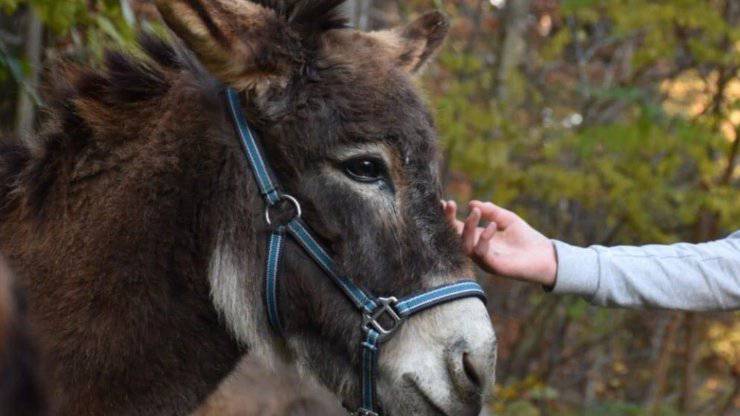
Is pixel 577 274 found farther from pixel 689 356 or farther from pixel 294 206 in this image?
pixel 689 356

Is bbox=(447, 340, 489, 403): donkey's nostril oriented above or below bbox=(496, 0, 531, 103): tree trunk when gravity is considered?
above

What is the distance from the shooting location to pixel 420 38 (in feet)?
12.1

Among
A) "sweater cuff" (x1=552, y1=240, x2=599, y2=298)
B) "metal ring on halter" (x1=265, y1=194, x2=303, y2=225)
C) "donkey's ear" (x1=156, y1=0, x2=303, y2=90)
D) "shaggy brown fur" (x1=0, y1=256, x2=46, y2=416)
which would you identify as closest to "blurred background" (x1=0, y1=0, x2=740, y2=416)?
"donkey's ear" (x1=156, y1=0, x2=303, y2=90)

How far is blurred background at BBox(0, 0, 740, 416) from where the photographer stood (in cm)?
643

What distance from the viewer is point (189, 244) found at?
9.64 ft

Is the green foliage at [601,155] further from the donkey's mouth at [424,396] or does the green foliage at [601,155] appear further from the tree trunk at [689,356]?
the donkey's mouth at [424,396]

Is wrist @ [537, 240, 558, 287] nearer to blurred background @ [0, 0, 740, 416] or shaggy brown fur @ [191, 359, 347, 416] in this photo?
blurred background @ [0, 0, 740, 416]

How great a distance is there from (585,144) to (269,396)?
351 cm

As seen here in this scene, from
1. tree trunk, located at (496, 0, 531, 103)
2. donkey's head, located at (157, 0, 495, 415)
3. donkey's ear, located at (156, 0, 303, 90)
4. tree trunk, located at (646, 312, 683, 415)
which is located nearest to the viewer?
donkey's ear, located at (156, 0, 303, 90)

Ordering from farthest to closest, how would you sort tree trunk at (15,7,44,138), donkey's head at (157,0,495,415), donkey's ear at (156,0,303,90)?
tree trunk at (15,7,44,138), donkey's head at (157,0,495,415), donkey's ear at (156,0,303,90)

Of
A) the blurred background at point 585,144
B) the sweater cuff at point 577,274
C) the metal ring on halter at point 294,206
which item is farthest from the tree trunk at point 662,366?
the metal ring on halter at point 294,206

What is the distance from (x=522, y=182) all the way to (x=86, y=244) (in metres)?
5.21

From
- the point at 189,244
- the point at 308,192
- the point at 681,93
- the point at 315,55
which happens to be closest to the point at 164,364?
the point at 189,244

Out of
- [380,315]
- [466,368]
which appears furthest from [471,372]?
[380,315]
